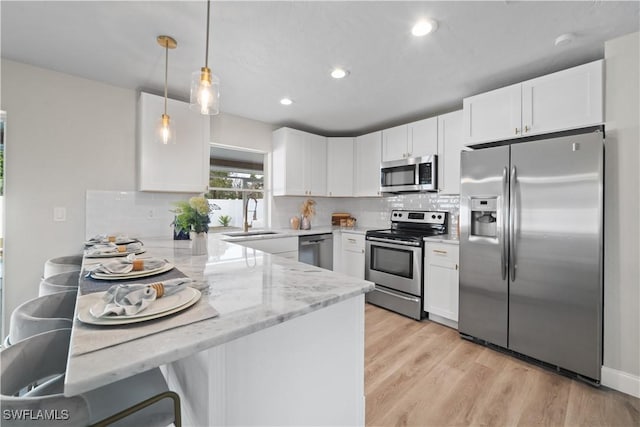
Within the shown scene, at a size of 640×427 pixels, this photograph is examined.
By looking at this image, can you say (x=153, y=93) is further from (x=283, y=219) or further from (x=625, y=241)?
(x=625, y=241)

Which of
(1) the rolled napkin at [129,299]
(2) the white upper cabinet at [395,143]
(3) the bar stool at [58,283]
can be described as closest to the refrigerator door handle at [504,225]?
(2) the white upper cabinet at [395,143]

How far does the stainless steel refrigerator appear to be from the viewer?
1.95 m

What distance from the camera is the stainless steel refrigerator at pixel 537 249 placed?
195 centimetres

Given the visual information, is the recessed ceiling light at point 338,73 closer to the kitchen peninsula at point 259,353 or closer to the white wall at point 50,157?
the kitchen peninsula at point 259,353

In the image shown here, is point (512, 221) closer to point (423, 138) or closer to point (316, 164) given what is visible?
point (423, 138)

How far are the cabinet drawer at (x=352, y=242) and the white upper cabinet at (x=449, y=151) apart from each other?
1.18m

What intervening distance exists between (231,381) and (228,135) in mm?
3251

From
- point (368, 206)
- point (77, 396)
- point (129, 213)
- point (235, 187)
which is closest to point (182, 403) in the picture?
point (77, 396)

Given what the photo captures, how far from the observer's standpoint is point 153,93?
2.93 meters

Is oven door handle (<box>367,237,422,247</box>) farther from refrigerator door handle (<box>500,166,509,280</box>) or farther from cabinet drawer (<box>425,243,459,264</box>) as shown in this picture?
refrigerator door handle (<box>500,166,509,280</box>)

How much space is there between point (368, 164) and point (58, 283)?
349 centimetres

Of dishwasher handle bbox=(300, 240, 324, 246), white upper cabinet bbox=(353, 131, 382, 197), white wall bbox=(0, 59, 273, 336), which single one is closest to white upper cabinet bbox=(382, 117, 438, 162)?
white upper cabinet bbox=(353, 131, 382, 197)

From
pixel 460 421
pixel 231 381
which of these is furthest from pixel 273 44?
pixel 460 421

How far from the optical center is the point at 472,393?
6.17ft
